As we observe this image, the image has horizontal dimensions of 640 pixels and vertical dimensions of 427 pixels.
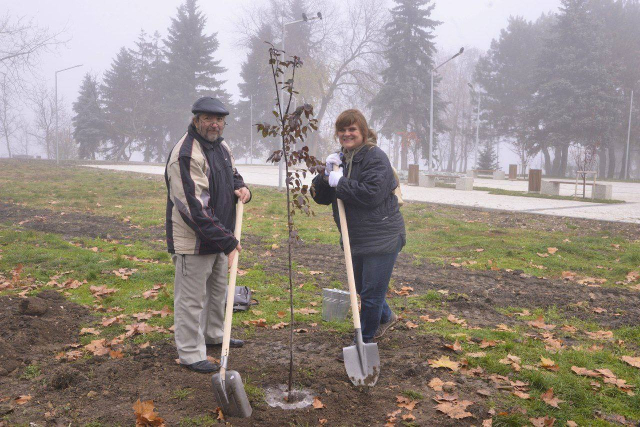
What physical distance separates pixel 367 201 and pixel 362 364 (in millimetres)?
1227

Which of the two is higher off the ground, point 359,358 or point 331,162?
point 331,162

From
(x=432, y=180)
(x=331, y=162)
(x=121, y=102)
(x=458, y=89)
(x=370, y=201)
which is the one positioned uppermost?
(x=458, y=89)

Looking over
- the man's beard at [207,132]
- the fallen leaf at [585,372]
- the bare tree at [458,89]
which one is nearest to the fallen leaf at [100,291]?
the man's beard at [207,132]

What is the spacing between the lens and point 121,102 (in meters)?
55.9

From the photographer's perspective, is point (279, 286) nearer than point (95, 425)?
No

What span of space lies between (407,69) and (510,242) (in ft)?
111

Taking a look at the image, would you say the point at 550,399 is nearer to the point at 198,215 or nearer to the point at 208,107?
the point at 198,215

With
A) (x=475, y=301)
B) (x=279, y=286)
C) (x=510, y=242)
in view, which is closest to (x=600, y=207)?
(x=510, y=242)

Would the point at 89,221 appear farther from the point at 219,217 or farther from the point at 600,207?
the point at 600,207

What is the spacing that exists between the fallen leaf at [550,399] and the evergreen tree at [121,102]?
178 feet

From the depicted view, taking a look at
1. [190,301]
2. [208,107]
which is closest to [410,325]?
[190,301]

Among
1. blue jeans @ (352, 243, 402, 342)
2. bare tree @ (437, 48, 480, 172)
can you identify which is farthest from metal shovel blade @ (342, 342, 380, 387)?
bare tree @ (437, 48, 480, 172)

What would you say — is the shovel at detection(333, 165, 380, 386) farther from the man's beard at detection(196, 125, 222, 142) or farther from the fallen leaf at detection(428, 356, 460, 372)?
the man's beard at detection(196, 125, 222, 142)

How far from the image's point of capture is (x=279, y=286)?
268 inches
